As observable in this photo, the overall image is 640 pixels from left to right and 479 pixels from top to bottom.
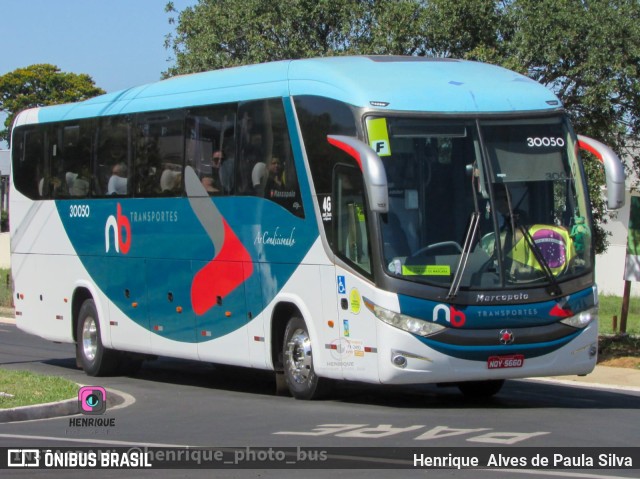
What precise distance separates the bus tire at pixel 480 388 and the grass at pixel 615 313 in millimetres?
10810

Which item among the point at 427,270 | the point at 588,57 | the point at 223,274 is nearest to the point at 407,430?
the point at 427,270

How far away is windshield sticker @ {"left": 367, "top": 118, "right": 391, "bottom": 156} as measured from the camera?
1306 cm

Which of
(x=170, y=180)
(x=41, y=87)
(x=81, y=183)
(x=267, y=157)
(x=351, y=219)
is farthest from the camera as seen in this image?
(x=41, y=87)

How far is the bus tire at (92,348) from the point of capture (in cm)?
1891

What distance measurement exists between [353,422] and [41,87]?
69926 millimetres

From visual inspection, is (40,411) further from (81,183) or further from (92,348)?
(81,183)

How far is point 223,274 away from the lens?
16.0m

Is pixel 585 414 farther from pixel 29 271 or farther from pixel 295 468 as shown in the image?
pixel 29 271

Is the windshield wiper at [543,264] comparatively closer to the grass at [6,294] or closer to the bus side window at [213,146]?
the bus side window at [213,146]

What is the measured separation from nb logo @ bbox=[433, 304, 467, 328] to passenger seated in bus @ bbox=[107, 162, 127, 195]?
21.8 feet

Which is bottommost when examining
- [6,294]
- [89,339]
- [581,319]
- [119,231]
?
[6,294]

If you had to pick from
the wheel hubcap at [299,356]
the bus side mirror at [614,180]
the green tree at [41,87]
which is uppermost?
the green tree at [41,87]

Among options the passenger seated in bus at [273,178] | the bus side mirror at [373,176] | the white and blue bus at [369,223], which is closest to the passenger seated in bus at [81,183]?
the white and blue bus at [369,223]

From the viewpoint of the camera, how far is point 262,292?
1515 cm
